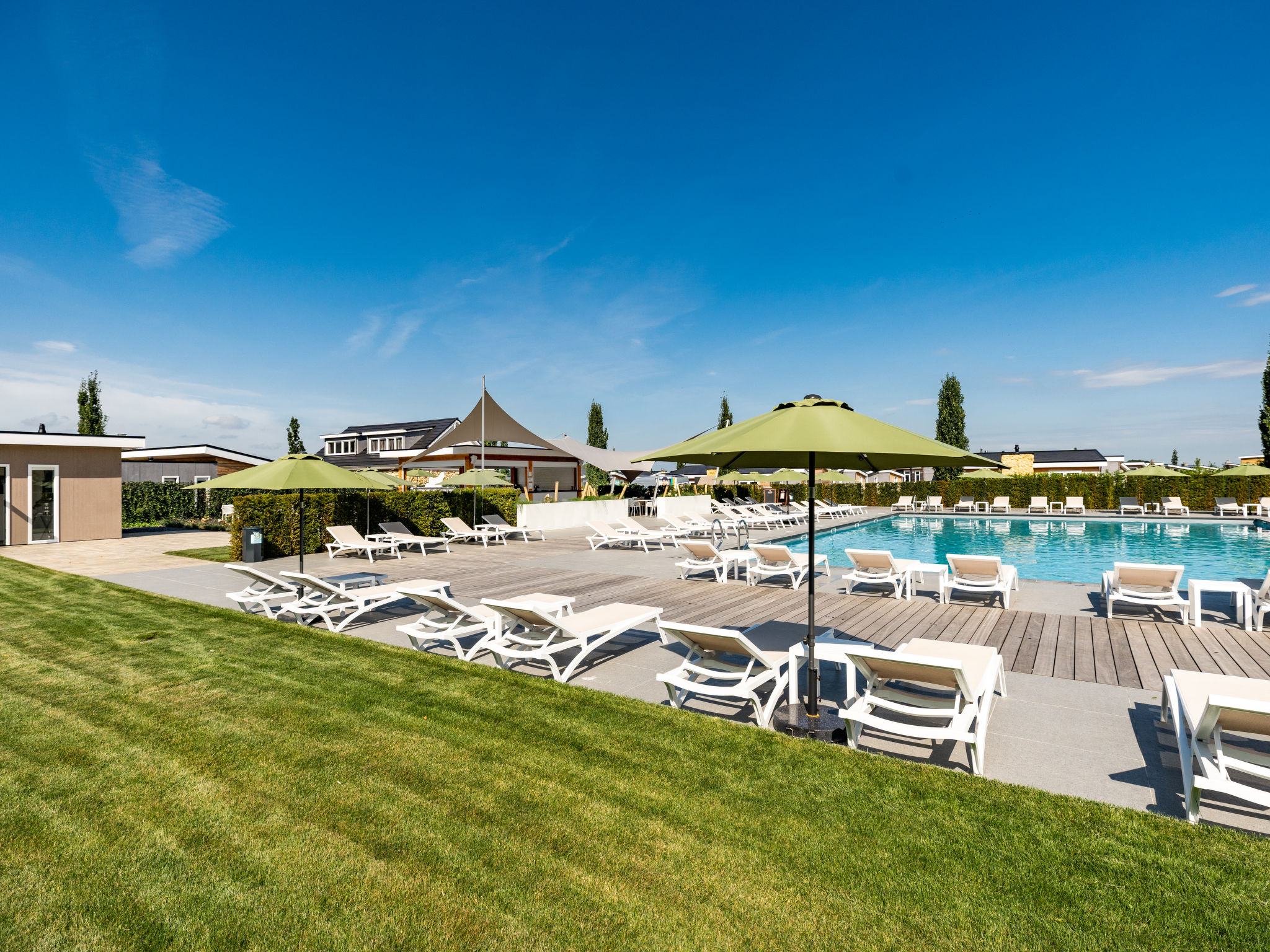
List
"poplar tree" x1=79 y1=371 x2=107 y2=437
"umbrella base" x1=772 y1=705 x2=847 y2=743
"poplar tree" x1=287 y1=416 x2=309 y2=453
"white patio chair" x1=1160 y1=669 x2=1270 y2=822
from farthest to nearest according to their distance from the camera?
1. "poplar tree" x1=287 y1=416 x2=309 y2=453
2. "poplar tree" x1=79 y1=371 x2=107 y2=437
3. "umbrella base" x1=772 y1=705 x2=847 y2=743
4. "white patio chair" x1=1160 y1=669 x2=1270 y2=822

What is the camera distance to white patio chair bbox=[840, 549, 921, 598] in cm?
853

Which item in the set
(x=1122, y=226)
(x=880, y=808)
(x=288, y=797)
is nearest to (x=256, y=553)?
(x=288, y=797)

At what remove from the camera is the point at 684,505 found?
28.3 metres

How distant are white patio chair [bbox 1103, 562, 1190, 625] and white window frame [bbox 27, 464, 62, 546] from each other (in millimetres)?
23262

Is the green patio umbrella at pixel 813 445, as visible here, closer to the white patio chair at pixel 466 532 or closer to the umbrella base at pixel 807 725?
the umbrella base at pixel 807 725

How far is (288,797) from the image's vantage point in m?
3.14

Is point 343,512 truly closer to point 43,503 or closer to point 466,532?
point 466,532

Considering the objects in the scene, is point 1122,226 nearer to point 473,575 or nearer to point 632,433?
point 473,575

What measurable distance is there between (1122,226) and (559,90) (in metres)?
16.1

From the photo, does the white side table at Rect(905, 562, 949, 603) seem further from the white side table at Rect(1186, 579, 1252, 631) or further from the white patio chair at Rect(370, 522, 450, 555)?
the white patio chair at Rect(370, 522, 450, 555)

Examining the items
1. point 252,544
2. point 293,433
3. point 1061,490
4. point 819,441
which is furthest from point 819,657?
point 293,433

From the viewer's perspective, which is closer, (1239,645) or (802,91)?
(1239,645)

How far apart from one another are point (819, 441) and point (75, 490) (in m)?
21.9

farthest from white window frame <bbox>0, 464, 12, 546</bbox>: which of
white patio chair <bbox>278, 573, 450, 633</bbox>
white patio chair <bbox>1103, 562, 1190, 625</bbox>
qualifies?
white patio chair <bbox>1103, 562, 1190, 625</bbox>
